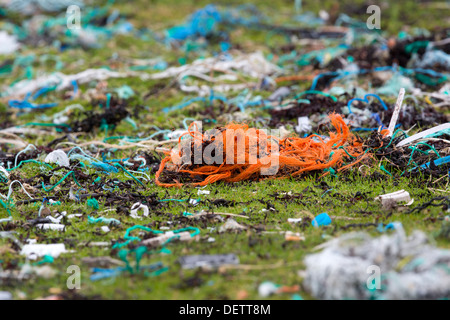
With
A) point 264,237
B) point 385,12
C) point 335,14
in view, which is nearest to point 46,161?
→ point 264,237

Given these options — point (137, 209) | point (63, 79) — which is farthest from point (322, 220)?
point (63, 79)

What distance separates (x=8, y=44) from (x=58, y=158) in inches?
287

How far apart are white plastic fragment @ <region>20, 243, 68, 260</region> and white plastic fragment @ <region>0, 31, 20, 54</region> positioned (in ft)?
28.7

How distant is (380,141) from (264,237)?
86.6 inches

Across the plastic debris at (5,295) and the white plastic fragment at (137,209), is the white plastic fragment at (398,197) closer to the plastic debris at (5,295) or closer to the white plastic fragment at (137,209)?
the white plastic fragment at (137,209)

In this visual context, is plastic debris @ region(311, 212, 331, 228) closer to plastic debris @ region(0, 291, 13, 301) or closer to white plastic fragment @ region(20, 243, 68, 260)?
white plastic fragment @ region(20, 243, 68, 260)

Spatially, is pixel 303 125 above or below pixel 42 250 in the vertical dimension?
above

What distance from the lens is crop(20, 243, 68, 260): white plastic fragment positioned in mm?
3900

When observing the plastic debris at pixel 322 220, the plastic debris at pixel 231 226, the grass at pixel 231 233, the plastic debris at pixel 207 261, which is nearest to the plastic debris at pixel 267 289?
the grass at pixel 231 233

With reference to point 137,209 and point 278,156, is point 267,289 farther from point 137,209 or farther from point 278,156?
point 278,156

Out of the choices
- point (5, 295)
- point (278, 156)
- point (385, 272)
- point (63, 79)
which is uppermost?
point (63, 79)

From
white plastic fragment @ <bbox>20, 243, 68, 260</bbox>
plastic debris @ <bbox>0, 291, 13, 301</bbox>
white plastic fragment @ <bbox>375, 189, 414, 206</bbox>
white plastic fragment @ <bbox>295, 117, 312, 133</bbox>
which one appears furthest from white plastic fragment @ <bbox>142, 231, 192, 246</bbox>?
white plastic fragment @ <bbox>295, 117, 312, 133</bbox>

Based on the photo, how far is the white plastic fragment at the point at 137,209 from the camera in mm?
4589

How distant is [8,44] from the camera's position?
11.7 metres
